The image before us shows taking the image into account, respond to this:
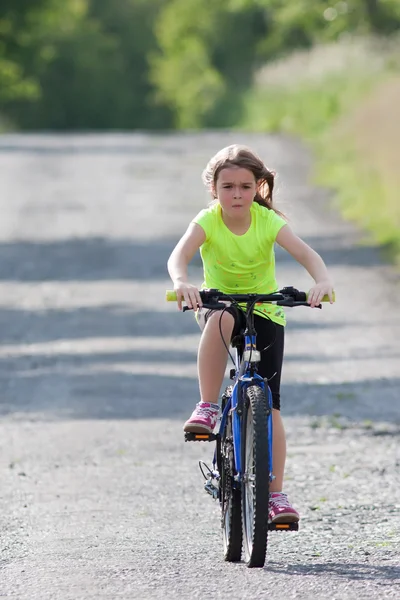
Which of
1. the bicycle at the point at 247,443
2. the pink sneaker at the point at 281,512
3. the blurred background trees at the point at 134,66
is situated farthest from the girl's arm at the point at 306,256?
the blurred background trees at the point at 134,66

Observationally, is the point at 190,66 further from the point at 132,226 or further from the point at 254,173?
the point at 254,173

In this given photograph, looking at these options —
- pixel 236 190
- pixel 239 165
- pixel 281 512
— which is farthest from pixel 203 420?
pixel 239 165

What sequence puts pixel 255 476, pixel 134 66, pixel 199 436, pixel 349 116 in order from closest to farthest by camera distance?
pixel 255 476 → pixel 199 436 → pixel 349 116 → pixel 134 66

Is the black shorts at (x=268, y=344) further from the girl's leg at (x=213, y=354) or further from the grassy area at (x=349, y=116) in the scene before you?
the grassy area at (x=349, y=116)

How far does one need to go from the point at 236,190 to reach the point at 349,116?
30457 millimetres

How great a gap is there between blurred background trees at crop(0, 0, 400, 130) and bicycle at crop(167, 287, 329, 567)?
52.4m

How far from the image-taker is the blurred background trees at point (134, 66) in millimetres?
69625

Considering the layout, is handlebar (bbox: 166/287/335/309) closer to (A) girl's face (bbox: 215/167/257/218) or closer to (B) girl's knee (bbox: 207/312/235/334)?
(B) girl's knee (bbox: 207/312/235/334)

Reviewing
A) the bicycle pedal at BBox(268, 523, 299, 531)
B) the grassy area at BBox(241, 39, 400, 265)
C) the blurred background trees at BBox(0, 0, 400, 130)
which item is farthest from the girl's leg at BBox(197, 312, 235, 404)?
the blurred background trees at BBox(0, 0, 400, 130)

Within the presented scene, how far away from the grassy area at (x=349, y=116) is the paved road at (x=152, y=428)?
82 cm

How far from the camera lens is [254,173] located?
7.12 meters

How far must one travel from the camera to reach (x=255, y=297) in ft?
22.4

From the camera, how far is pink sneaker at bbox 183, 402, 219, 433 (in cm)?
712

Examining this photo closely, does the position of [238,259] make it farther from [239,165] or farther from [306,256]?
[239,165]
